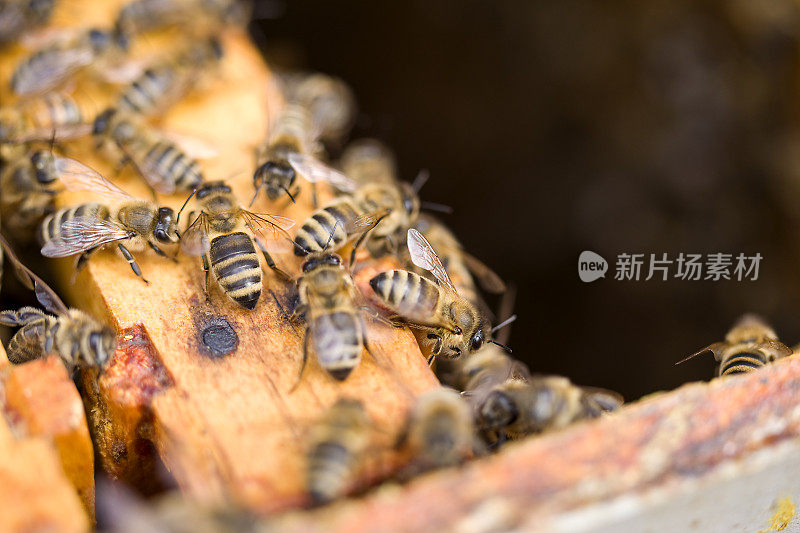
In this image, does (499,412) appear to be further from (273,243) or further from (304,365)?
(273,243)

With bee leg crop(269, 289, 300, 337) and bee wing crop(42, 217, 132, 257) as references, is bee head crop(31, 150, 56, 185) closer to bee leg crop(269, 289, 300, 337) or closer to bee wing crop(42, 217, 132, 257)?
bee wing crop(42, 217, 132, 257)

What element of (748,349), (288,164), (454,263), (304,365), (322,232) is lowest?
(304,365)

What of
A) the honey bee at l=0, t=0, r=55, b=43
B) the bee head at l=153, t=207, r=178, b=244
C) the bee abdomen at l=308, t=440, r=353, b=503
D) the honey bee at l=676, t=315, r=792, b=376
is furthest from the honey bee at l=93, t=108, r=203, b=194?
the honey bee at l=676, t=315, r=792, b=376

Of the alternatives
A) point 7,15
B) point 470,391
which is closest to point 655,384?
point 470,391

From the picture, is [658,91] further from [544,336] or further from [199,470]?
[199,470]

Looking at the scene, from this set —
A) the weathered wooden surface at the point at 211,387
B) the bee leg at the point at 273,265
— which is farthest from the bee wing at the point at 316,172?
the bee leg at the point at 273,265

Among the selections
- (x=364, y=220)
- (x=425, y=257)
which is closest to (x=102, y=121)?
(x=364, y=220)
